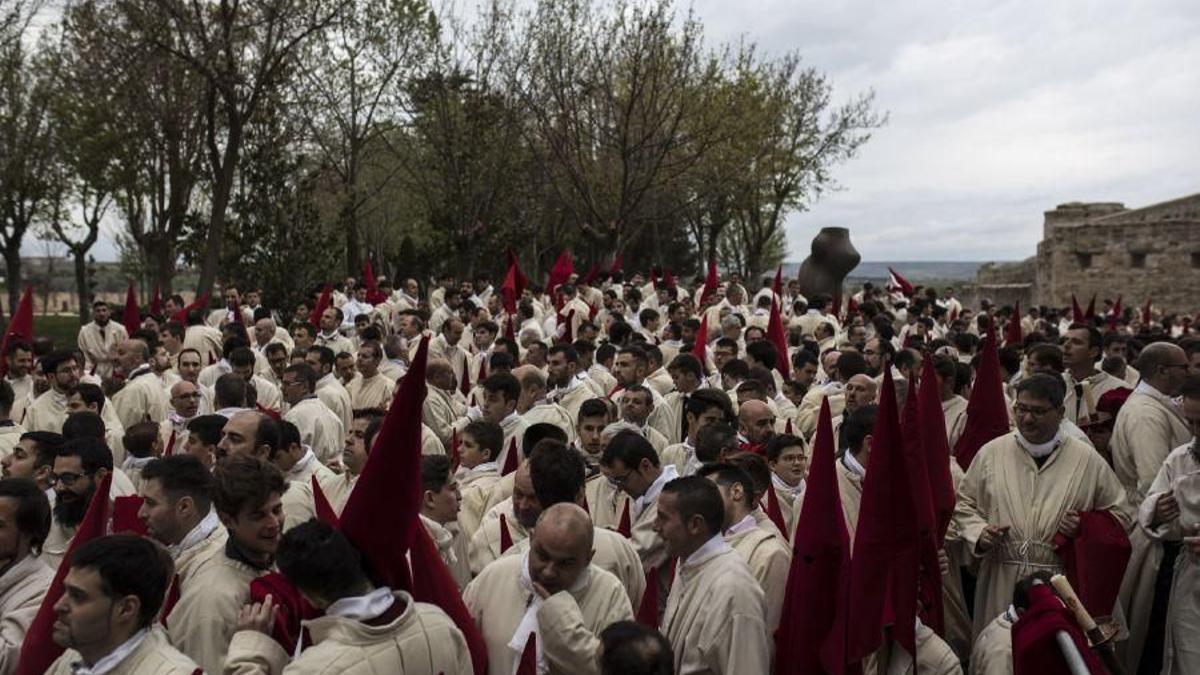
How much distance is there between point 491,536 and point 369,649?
232 cm

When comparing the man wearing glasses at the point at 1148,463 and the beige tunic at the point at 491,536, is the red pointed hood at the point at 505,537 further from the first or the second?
the man wearing glasses at the point at 1148,463

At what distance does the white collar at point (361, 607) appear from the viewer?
12.9ft

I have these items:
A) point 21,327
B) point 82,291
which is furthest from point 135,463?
point 82,291

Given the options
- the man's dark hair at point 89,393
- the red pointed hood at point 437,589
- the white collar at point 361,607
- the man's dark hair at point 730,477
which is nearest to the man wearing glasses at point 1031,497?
the man's dark hair at point 730,477

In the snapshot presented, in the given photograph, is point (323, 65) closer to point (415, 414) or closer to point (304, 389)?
point (304, 389)

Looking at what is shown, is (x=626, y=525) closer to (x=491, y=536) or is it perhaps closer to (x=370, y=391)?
(x=491, y=536)

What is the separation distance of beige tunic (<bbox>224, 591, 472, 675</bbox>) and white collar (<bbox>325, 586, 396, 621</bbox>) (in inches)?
1.1

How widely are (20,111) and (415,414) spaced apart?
2467cm

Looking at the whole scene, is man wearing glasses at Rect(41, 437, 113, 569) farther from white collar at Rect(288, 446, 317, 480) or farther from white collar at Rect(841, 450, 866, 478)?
white collar at Rect(841, 450, 866, 478)

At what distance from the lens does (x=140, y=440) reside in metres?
7.35

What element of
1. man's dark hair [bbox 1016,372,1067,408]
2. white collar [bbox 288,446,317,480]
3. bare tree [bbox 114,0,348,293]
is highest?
bare tree [bbox 114,0,348,293]

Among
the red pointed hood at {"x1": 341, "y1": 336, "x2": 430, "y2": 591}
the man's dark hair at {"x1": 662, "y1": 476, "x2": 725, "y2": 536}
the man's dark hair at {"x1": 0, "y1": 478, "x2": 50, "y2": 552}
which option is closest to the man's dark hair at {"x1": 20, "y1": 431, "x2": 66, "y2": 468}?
the man's dark hair at {"x1": 0, "y1": 478, "x2": 50, "y2": 552}

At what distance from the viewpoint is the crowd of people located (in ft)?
13.3

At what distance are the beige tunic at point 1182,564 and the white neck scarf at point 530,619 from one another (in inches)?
140
